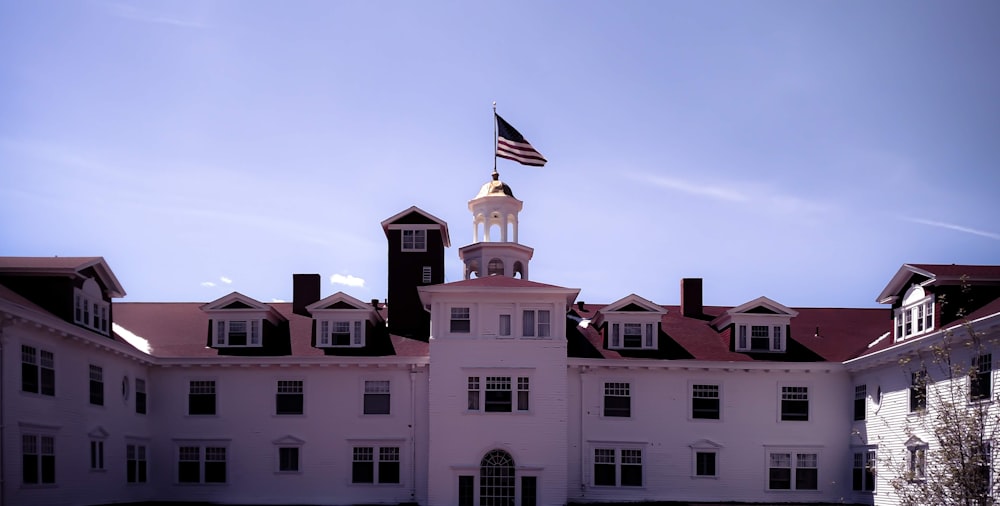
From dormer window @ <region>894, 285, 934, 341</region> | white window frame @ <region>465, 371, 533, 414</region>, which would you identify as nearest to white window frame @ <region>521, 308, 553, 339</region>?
white window frame @ <region>465, 371, 533, 414</region>

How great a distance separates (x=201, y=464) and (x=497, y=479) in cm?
1307

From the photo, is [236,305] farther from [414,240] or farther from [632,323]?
[632,323]

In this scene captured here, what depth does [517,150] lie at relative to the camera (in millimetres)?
46875

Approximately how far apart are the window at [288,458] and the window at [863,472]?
24.0 m

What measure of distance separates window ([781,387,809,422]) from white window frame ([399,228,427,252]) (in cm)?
1785

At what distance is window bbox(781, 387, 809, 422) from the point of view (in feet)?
144

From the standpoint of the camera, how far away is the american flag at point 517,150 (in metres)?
46.8

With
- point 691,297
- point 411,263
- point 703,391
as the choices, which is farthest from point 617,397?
point 411,263

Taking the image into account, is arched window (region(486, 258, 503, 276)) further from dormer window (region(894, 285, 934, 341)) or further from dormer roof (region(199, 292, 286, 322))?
dormer window (region(894, 285, 934, 341))

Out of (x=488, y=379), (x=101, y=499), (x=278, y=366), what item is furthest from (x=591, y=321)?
(x=101, y=499)

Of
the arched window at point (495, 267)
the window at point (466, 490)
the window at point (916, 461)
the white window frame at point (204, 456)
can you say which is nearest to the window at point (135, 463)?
the white window frame at point (204, 456)

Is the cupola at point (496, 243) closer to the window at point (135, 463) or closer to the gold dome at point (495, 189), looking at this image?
the gold dome at point (495, 189)

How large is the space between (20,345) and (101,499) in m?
8.52

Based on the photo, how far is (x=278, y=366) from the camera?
143 ft
